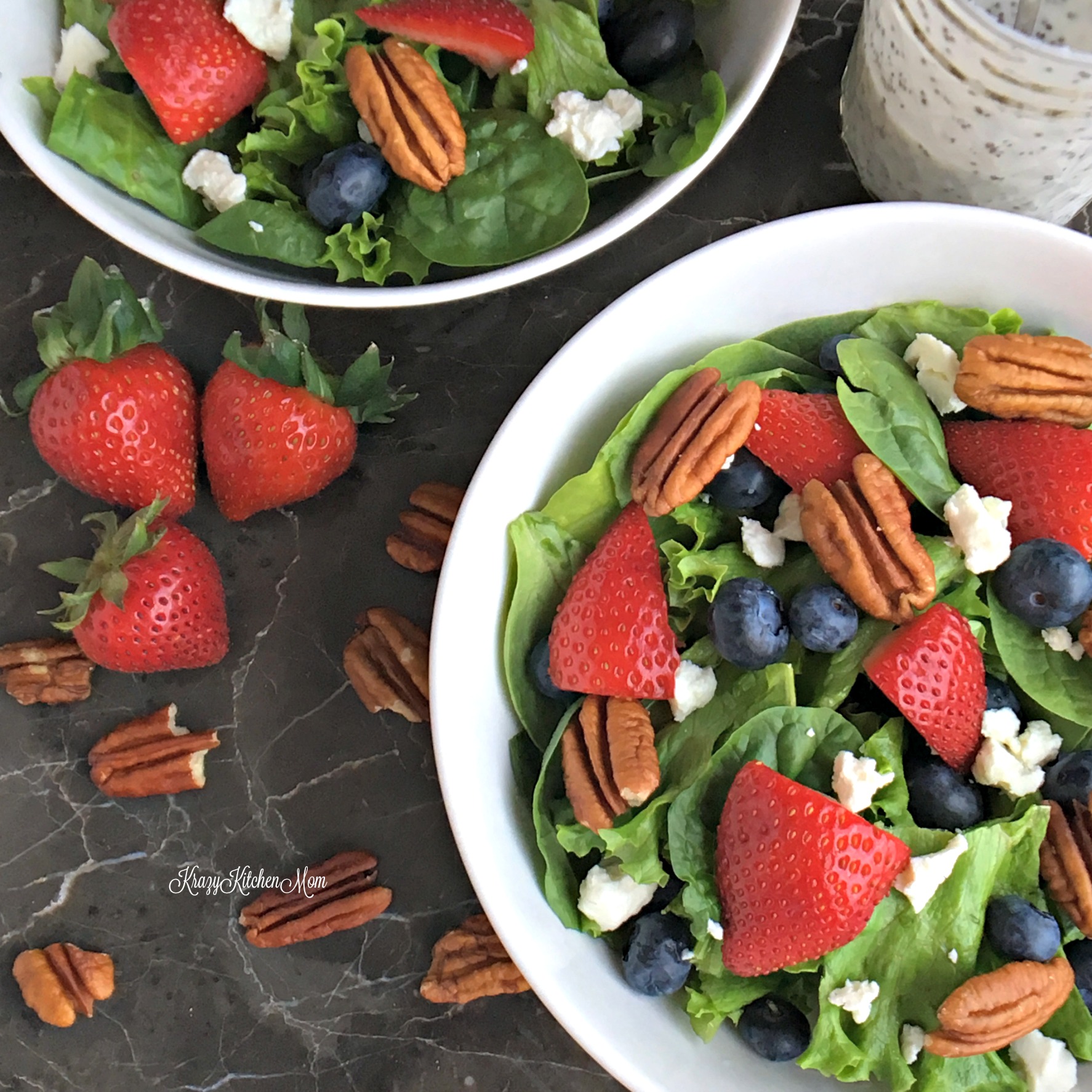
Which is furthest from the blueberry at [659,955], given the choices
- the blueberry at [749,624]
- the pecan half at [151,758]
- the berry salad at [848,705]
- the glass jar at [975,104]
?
the glass jar at [975,104]

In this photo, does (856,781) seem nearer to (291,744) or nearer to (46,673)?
(291,744)

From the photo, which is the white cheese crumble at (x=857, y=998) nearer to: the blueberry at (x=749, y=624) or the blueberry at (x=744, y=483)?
the blueberry at (x=749, y=624)

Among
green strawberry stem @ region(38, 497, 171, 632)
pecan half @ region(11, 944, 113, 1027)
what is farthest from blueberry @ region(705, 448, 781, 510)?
pecan half @ region(11, 944, 113, 1027)

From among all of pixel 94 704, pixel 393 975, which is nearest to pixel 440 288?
pixel 94 704

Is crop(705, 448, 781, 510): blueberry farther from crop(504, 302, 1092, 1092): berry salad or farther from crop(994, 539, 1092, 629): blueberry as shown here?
crop(994, 539, 1092, 629): blueberry

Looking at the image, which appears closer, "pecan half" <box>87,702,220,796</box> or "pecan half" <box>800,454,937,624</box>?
"pecan half" <box>800,454,937,624</box>

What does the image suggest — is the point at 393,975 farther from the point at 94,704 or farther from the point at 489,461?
the point at 489,461
